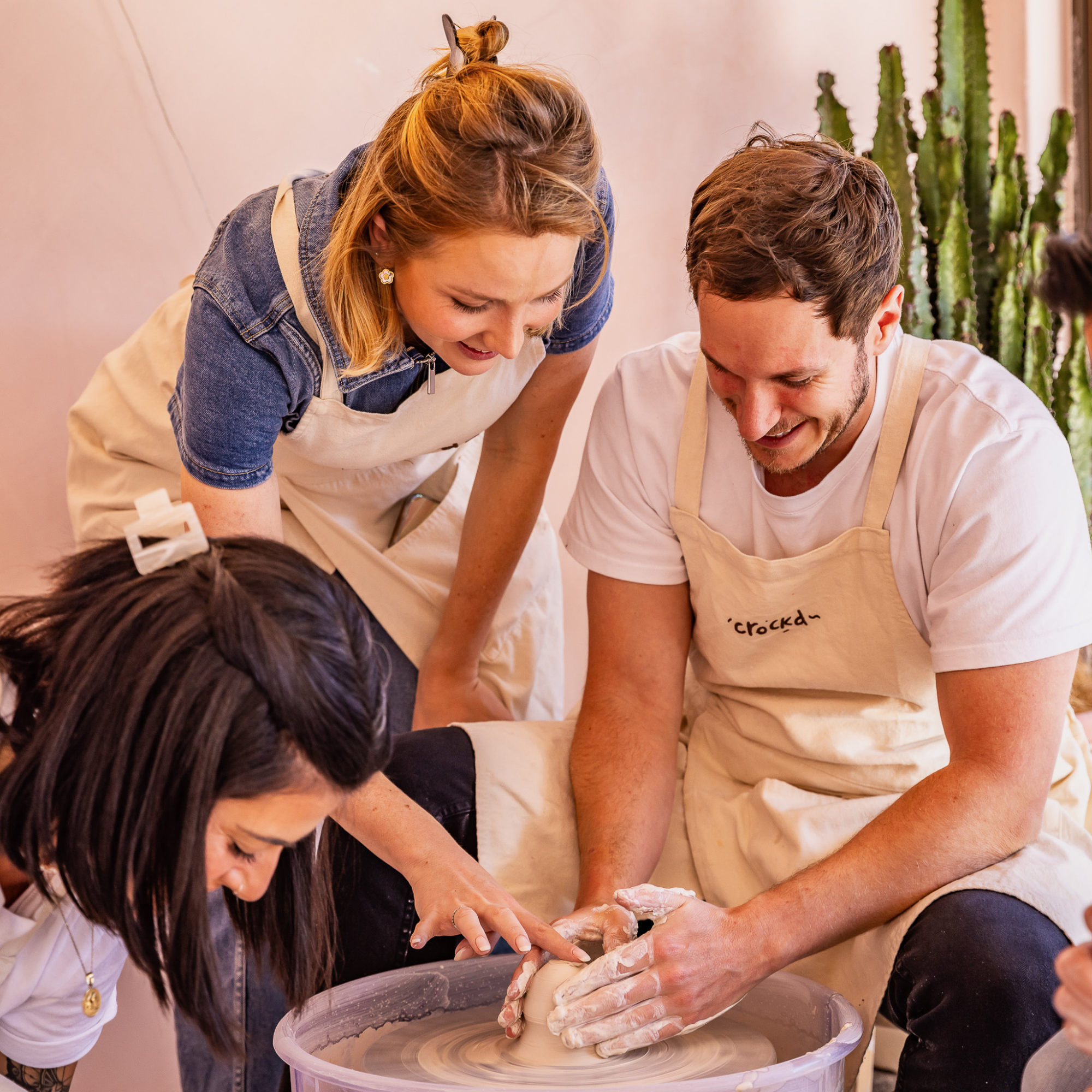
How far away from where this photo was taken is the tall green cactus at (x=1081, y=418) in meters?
2.03

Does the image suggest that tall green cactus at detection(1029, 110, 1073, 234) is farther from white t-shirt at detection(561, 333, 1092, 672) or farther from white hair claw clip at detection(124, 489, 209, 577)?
white hair claw clip at detection(124, 489, 209, 577)

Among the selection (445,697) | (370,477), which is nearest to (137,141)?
(370,477)

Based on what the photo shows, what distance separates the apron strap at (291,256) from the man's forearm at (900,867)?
2.25 feet

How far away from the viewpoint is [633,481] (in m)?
1.33

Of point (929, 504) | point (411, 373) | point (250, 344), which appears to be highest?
point (250, 344)

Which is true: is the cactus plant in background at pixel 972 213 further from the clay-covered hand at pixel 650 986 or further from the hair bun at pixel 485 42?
the clay-covered hand at pixel 650 986

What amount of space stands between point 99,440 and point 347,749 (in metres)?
0.84

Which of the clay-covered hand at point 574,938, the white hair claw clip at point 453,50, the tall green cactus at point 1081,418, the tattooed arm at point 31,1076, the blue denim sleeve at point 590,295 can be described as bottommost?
the tall green cactus at point 1081,418

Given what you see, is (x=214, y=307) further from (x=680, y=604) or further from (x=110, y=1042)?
(x=110, y=1042)

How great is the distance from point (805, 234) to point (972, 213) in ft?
3.82

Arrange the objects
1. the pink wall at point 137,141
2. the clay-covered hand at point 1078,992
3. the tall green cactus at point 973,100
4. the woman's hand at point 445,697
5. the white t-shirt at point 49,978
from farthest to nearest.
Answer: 1. the tall green cactus at point 973,100
2. the pink wall at point 137,141
3. the woman's hand at point 445,697
4. the white t-shirt at point 49,978
5. the clay-covered hand at point 1078,992

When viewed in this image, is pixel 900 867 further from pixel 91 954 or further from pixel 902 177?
pixel 902 177

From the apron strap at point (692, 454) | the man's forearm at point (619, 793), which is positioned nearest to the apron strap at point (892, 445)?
the apron strap at point (692, 454)

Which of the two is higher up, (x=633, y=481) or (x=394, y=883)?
(x=633, y=481)
